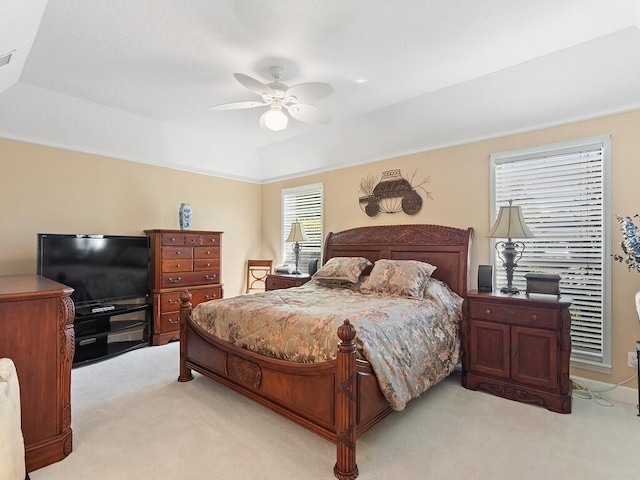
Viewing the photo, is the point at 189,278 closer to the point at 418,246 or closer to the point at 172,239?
the point at 172,239

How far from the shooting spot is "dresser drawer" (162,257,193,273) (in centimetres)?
454

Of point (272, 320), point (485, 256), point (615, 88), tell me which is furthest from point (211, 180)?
point (615, 88)

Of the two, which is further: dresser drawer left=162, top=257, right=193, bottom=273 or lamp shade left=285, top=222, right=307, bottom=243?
lamp shade left=285, top=222, right=307, bottom=243

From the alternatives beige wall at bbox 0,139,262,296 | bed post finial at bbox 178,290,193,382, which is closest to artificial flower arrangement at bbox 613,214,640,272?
bed post finial at bbox 178,290,193,382

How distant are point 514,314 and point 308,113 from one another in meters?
2.55

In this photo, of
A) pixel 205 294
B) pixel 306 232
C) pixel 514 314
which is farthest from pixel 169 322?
pixel 514 314

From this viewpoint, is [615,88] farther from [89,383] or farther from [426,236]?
[89,383]

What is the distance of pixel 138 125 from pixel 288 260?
3.02 meters

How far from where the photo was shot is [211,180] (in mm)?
5590

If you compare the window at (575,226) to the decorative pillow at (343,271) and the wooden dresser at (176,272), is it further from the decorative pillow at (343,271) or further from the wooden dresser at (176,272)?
the wooden dresser at (176,272)

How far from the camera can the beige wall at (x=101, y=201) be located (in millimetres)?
3738

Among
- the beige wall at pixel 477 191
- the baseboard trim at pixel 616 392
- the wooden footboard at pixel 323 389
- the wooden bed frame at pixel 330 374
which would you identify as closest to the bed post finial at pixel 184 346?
the wooden bed frame at pixel 330 374

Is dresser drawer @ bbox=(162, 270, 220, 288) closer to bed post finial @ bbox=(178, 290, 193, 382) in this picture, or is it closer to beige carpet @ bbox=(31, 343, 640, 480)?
bed post finial @ bbox=(178, 290, 193, 382)

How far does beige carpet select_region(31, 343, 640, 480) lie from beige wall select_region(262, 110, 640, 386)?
0.75 meters
